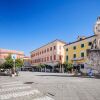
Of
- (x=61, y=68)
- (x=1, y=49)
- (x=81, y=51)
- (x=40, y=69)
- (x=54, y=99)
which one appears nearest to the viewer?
(x=54, y=99)

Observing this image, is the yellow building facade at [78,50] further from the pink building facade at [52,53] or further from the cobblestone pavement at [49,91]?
the cobblestone pavement at [49,91]

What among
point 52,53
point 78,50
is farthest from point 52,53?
point 78,50

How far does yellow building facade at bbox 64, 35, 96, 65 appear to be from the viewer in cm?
4407

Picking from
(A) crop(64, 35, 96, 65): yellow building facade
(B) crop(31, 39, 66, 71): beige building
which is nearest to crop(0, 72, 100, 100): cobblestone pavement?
(A) crop(64, 35, 96, 65): yellow building facade

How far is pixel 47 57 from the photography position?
206ft

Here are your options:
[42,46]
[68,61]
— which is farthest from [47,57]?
[68,61]

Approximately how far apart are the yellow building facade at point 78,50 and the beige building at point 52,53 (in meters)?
3.24

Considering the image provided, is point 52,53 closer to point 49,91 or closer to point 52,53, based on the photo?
point 52,53

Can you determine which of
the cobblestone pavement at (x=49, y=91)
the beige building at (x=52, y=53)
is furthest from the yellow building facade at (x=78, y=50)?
the cobblestone pavement at (x=49, y=91)

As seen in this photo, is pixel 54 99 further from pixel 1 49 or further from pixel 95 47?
pixel 1 49

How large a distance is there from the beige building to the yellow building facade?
3.24 m

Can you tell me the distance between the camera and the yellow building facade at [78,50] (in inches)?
1735

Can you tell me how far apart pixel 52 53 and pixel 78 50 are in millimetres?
13227

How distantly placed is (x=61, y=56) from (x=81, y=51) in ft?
37.4
